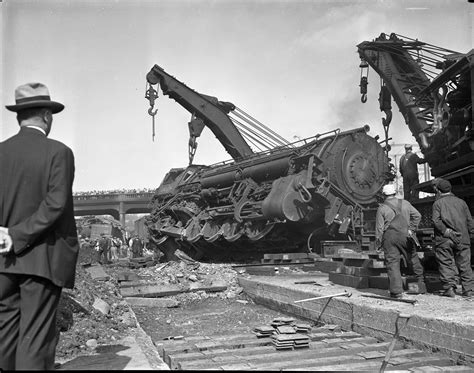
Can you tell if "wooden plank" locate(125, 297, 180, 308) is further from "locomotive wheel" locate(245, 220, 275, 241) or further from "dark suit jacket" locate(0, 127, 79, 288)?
"dark suit jacket" locate(0, 127, 79, 288)

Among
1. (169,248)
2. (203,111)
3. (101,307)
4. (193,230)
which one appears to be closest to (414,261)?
(101,307)

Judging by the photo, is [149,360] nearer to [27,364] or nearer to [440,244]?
[27,364]

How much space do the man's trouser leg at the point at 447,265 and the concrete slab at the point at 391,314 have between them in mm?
197

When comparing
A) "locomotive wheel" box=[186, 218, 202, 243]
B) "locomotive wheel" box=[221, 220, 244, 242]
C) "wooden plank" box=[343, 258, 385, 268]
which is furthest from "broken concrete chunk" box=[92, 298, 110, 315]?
"locomotive wheel" box=[186, 218, 202, 243]

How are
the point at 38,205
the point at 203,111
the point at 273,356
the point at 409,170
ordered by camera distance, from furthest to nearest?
the point at 203,111
the point at 409,170
the point at 273,356
the point at 38,205

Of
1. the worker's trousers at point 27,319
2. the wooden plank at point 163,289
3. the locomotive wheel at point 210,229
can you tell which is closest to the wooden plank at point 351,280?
the wooden plank at point 163,289

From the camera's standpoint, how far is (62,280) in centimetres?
270

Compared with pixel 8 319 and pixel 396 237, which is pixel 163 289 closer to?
pixel 396 237

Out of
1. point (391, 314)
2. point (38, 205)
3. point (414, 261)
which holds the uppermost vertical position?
point (38, 205)

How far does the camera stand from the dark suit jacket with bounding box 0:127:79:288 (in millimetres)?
2656

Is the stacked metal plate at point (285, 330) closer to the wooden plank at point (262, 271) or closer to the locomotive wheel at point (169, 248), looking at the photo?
the wooden plank at point (262, 271)

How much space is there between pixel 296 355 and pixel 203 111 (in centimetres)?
1477

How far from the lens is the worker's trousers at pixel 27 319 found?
2584 mm

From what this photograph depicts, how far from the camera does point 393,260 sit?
5.93 m
